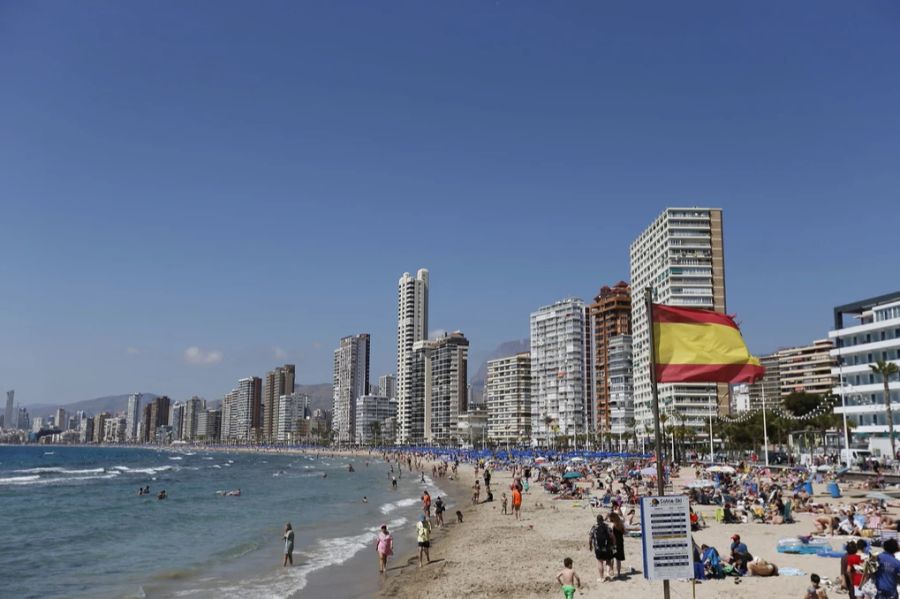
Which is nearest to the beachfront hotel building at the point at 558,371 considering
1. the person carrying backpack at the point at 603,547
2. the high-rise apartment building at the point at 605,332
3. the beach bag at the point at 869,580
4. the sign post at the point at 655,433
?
the high-rise apartment building at the point at 605,332

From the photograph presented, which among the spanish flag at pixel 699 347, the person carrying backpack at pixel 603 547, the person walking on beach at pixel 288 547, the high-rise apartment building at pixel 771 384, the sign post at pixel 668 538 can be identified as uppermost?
the high-rise apartment building at pixel 771 384

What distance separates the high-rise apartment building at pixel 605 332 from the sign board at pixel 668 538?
13538 cm

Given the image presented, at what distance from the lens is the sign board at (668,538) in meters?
8.23

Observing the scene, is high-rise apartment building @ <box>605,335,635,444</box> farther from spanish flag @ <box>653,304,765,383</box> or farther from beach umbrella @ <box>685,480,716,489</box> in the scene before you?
spanish flag @ <box>653,304,765,383</box>

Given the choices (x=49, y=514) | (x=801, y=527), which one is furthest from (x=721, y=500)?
(x=49, y=514)

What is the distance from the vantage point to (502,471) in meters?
91.9

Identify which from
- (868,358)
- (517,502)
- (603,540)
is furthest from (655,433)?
(868,358)

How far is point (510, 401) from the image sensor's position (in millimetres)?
188875

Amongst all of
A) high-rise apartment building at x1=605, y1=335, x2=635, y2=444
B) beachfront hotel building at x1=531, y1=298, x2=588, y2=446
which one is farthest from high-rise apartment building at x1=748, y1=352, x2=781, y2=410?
high-rise apartment building at x1=605, y1=335, x2=635, y2=444

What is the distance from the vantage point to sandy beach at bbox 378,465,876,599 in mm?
16172

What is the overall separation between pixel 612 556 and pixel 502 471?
76.5m

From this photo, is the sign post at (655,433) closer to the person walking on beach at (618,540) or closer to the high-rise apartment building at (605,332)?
the person walking on beach at (618,540)

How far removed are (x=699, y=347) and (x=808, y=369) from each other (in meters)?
170

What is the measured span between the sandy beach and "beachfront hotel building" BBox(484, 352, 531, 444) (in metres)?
151
